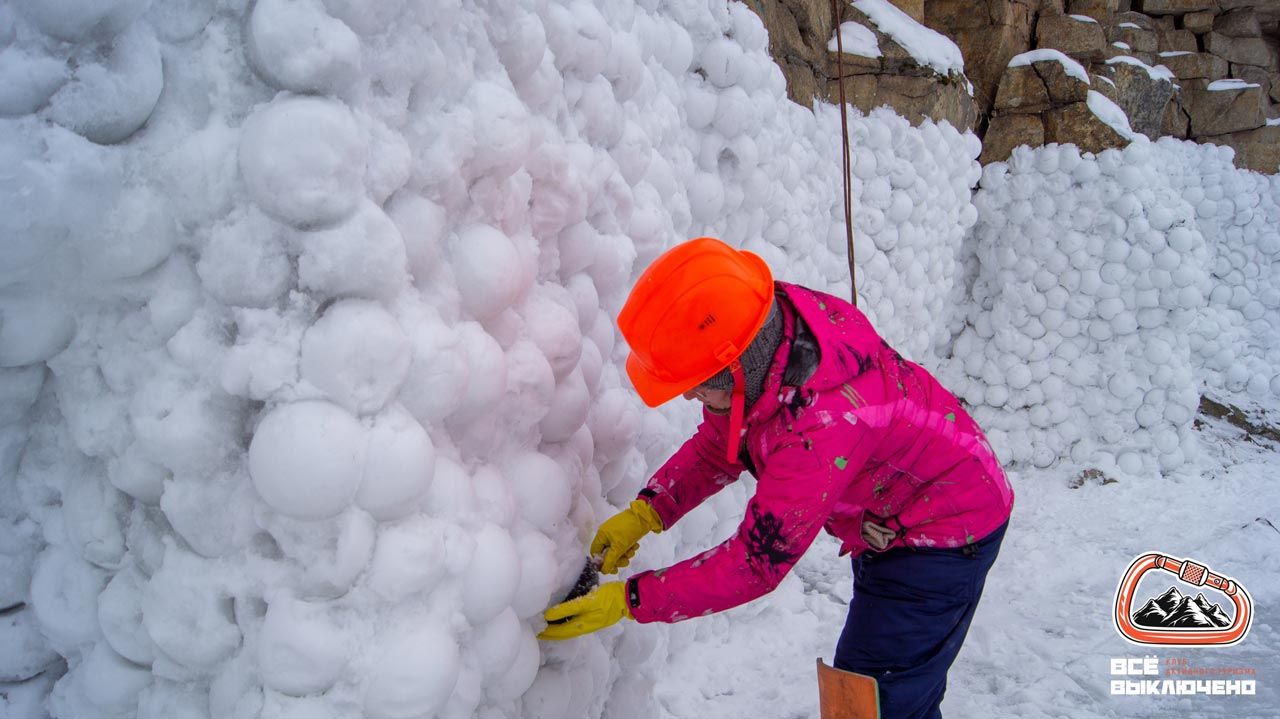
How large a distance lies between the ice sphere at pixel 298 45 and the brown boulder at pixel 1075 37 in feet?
17.2

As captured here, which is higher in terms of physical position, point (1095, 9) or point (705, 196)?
point (705, 196)

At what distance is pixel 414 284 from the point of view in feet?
3.66

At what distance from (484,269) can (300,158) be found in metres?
0.31

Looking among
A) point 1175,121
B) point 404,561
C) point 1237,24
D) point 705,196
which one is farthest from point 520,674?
point 1237,24

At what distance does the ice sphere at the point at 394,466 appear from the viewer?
38.9 inches

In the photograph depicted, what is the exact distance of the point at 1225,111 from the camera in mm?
6375

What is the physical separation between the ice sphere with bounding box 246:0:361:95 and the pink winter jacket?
2.56 ft

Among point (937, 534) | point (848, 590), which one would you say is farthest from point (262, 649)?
point (848, 590)

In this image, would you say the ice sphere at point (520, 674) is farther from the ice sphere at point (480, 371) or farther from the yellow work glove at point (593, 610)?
the ice sphere at point (480, 371)

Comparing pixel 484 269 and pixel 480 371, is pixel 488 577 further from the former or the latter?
pixel 484 269

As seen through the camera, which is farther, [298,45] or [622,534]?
[622,534]

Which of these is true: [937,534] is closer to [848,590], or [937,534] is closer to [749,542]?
[749,542]

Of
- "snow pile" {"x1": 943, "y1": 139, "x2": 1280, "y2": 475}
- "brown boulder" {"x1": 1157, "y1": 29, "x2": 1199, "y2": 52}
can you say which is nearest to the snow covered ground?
"snow pile" {"x1": 943, "y1": 139, "x2": 1280, "y2": 475}

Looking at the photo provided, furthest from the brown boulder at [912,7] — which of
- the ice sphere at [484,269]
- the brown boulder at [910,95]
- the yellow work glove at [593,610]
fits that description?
the yellow work glove at [593,610]
